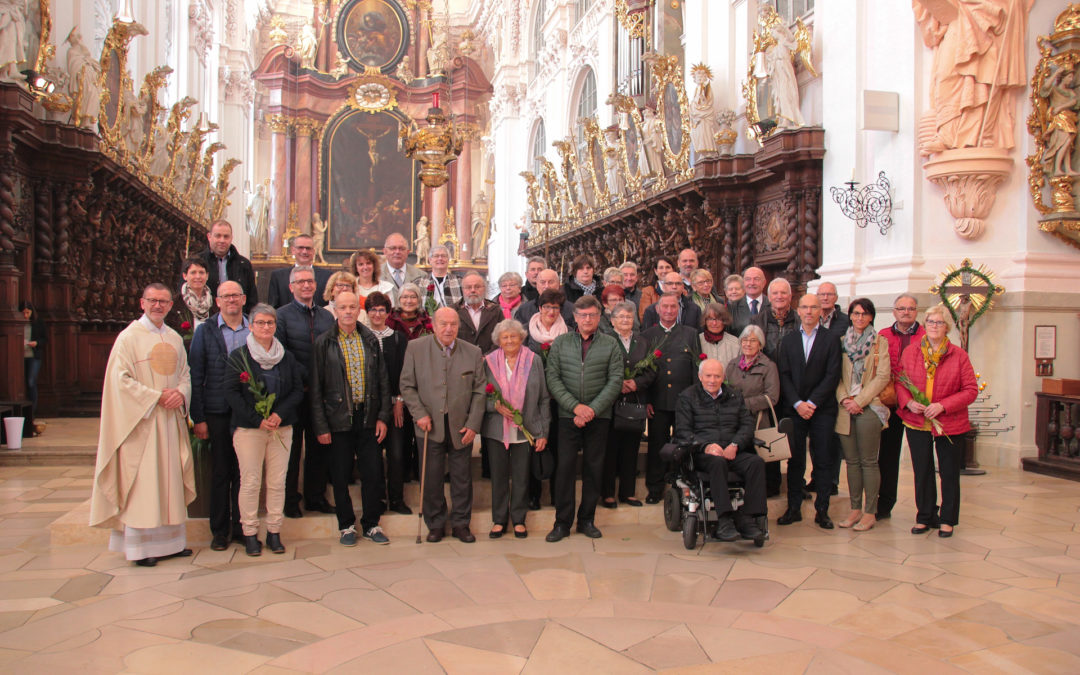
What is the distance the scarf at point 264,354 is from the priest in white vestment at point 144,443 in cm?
47

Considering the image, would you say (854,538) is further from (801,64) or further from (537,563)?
(801,64)

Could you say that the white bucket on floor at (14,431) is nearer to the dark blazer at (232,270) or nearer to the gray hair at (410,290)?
the dark blazer at (232,270)

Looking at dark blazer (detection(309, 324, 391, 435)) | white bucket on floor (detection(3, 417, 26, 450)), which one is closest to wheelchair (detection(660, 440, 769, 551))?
dark blazer (detection(309, 324, 391, 435))

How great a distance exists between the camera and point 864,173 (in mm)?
9711

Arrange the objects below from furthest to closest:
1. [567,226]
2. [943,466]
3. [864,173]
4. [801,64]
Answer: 1. [567,226]
2. [801,64]
3. [864,173]
4. [943,466]

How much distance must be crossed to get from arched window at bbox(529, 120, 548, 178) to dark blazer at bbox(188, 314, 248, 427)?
20.2 metres

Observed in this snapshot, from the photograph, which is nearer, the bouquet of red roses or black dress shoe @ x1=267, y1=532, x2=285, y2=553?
black dress shoe @ x1=267, y1=532, x2=285, y2=553

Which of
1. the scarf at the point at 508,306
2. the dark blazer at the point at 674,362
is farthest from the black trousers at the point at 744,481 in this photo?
the scarf at the point at 508,306

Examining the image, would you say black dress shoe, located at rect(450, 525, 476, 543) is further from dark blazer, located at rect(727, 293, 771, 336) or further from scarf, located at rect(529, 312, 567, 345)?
dark blazer, located at rect(727, 293, 771, 336)

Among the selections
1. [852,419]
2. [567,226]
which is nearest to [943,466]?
[852,419]

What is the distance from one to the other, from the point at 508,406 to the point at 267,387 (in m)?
1.59

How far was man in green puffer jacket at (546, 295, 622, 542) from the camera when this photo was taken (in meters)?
5.84

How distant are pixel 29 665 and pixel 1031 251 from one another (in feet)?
30.4

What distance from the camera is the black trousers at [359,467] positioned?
566 centimetres
